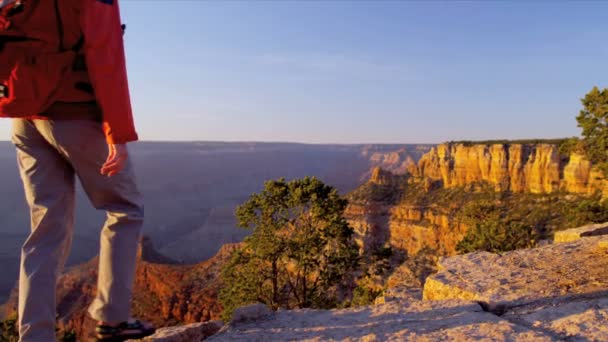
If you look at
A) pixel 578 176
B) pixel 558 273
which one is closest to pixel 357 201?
pixel 578 176

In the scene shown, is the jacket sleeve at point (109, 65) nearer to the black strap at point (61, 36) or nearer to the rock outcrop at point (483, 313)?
the black strap at point (61, 36)

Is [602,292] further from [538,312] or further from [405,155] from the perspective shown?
[405,155]

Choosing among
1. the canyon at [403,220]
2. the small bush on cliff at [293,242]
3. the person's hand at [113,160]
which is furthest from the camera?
the canyon at [403,220]

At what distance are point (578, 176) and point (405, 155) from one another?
4205 inches

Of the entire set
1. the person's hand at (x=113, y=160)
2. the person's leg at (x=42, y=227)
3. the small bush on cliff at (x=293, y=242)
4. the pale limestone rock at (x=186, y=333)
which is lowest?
the small bush on cliff at (x=293, y=242)

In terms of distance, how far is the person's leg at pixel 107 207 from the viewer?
237cm

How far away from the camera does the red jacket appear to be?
7.27 ft

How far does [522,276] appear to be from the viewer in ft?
13.1

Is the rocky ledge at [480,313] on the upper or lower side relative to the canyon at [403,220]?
upper

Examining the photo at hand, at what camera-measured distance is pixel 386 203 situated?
173 feet

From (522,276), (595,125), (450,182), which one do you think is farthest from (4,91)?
(450,182)

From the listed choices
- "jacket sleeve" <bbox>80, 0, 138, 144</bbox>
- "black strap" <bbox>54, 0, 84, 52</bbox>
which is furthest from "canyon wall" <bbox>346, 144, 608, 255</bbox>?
"black strap" <bbox>54, 0, 84, 52</bbox>

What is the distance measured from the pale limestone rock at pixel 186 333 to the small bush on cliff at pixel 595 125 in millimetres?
12741

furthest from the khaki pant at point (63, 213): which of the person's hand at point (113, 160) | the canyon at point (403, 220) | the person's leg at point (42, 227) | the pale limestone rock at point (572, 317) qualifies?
the canyon at point (403, 220)
